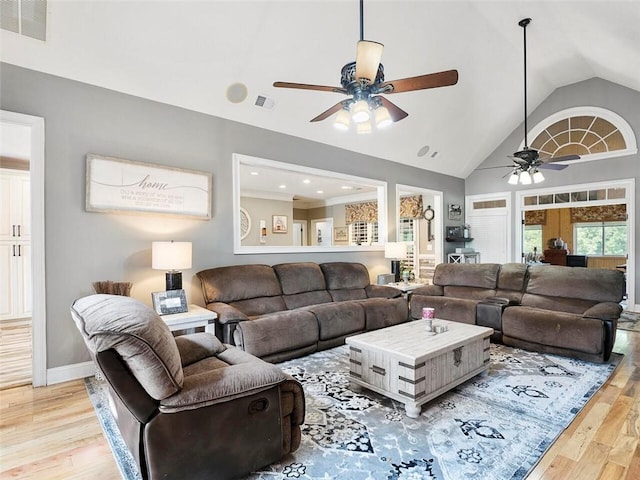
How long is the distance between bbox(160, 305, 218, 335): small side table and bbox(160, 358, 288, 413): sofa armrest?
145 cm

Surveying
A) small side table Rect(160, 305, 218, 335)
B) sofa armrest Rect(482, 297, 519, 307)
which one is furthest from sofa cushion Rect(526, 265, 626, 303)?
small side table Rect(160, 305, 218, 335)

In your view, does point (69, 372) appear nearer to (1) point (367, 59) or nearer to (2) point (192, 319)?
(2) point (192, 319)

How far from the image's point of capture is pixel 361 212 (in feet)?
31.0

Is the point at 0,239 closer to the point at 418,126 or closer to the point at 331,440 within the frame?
the point at 331,440

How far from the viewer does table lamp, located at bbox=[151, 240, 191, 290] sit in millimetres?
3193

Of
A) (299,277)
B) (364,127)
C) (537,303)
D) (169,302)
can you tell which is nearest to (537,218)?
(537,303)

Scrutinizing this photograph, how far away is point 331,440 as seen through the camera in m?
2.06

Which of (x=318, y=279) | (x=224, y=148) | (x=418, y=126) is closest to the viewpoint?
(x=224, y=148)

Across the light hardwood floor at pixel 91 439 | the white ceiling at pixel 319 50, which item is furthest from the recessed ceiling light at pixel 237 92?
the light hardwood floor at pixel 91 439

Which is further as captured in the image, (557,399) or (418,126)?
(418,126)

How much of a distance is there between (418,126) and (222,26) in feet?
11.4

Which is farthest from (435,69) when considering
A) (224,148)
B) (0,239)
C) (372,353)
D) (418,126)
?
(0,239)

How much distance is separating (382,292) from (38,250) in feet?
12.8

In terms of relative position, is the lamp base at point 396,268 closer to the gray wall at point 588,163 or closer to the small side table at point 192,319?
the gray wall at point 588,163
